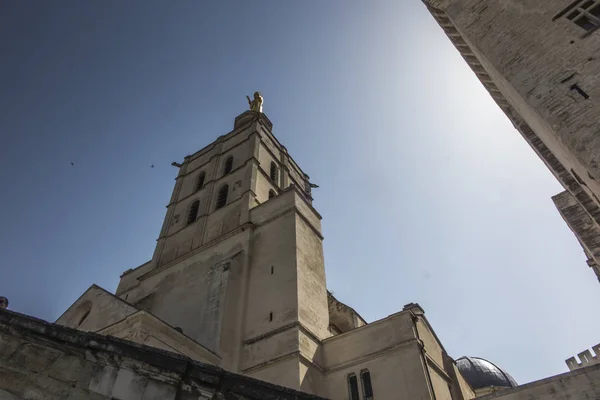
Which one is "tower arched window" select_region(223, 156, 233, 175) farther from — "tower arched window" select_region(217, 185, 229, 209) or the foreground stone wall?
the foreground stone wall

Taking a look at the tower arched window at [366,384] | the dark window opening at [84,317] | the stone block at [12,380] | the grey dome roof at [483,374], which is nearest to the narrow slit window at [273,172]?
the dark window opening at [84,317]

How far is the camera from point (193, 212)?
25.5m

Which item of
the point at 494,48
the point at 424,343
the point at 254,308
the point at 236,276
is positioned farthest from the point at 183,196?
the point at 494,48

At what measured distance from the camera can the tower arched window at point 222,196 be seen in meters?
24.1

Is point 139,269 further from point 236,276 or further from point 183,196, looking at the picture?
point 236,276

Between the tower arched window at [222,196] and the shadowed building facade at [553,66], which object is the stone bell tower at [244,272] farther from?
the shadowed building facade at [553,66]

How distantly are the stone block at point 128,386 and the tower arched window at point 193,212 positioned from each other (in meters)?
20.9

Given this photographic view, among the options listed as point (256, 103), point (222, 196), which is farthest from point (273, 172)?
point (256, 103)

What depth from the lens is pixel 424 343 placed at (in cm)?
1357

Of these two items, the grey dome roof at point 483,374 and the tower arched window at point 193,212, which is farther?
the grey dome roof at point 483,374

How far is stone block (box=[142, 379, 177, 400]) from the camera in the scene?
3865 mm

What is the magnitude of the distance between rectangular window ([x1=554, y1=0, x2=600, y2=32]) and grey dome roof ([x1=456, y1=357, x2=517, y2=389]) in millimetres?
22885

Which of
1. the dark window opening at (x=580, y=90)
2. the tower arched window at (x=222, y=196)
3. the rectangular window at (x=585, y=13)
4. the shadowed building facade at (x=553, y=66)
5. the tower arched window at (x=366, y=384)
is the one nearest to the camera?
the shadowed building facade at (x=553, y=66)

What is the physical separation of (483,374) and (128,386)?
28759 millimetres
